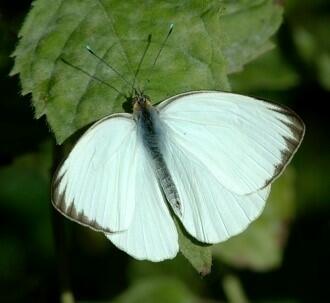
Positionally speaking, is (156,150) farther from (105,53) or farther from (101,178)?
(105,53)

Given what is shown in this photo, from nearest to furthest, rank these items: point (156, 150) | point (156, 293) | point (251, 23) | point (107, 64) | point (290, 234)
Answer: point (107, 64) < point (156, 150) < point (251, 23) < point (156, 293) < point (290, 234)

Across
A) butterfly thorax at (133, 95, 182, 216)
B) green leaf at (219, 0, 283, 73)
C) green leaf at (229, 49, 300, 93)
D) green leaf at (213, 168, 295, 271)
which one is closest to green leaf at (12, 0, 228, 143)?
butterfly thorax at (133, 95, 182, 216)

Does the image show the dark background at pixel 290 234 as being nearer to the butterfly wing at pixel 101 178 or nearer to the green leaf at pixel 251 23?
the green leaf at pixel 251 23

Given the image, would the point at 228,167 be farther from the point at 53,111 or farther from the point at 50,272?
the point at 50,272

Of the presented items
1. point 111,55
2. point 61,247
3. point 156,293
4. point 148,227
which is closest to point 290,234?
point 156,293

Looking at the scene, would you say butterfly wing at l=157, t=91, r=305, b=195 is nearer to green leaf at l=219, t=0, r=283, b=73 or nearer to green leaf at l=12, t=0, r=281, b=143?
green leaf at l=12, t=0, r=281, b=143

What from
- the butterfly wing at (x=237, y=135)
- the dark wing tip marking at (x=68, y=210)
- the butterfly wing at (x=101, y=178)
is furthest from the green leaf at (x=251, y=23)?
the dark wing tip marking at (x=68, y=210)

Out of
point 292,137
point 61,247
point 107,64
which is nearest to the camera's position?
point 107,64

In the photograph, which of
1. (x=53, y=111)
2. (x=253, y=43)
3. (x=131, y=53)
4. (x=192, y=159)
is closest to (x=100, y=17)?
(x=131, y=53)
